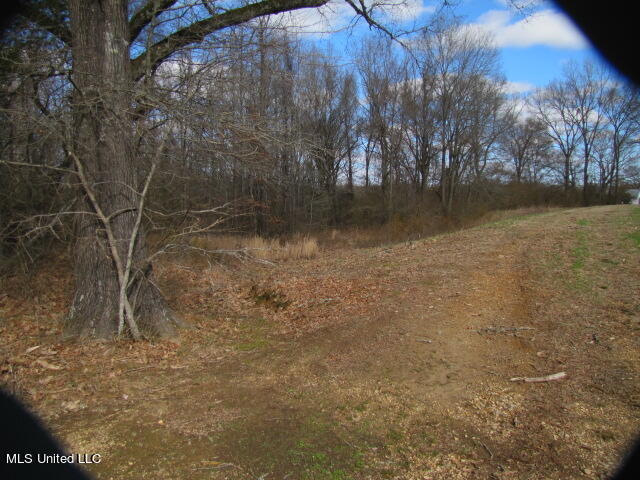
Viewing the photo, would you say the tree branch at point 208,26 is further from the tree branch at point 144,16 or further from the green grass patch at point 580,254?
the green grass patch at point 580,254

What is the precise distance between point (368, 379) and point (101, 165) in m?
3.95

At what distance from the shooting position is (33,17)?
588 cm

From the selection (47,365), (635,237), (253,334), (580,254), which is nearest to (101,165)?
(47,365)

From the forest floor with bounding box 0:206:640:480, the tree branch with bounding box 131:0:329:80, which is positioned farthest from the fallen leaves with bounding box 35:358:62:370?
→ the tree branch with bounding box 131:0:329:80

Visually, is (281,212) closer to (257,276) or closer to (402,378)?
(257,276)

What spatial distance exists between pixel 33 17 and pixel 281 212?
1764cm

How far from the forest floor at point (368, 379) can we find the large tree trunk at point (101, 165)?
48 centimetres

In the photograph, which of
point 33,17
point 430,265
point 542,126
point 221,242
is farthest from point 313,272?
point 542,126

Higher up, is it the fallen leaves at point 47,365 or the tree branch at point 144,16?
the tree branch at point 144,16

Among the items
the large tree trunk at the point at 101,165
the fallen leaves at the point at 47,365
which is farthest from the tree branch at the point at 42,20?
the fallen leaves at the point at 47,365

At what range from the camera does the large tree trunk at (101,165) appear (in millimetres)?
5156

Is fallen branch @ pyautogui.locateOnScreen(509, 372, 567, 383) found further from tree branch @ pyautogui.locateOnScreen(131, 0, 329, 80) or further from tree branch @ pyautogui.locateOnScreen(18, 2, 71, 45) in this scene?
tree branch @ pyautogui.locateOnScreen(18, 2, 71, 45)

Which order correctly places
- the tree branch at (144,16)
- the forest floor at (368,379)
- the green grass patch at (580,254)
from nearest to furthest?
the forest floor at (368,379) → the tree branch at (144,16) → the green grass patch at (580,254)

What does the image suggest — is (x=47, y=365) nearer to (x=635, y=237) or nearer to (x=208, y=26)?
(x=208, y=26)
